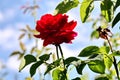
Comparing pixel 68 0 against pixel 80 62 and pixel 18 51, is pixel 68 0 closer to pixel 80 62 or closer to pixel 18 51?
pixel 80 62

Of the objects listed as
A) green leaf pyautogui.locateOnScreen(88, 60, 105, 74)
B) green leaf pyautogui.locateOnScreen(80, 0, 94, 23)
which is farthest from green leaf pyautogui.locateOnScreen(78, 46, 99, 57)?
green leaf pyautogui.locateOnScreen(80, 0, 94, 23)

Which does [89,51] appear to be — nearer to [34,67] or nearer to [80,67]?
[80,67]

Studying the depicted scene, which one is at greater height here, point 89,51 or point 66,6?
point 66,6

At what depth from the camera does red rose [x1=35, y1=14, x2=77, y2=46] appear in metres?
1.75

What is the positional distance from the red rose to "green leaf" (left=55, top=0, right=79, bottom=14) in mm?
29

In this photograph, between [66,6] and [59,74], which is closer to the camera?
[59,74]

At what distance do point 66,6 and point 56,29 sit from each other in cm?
12

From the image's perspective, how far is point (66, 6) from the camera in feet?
5.96

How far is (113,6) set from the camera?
1.78 metres

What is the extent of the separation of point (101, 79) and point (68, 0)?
Result: 0.41 m

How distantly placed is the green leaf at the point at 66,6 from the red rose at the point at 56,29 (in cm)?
3

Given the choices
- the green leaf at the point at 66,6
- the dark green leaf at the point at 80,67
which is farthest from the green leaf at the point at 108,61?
→ the green leaf at the point at 66,6

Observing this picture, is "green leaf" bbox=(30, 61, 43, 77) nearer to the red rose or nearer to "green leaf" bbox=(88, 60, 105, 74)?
the red rose

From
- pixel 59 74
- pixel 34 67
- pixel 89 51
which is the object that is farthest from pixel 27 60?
pixel 89 51
